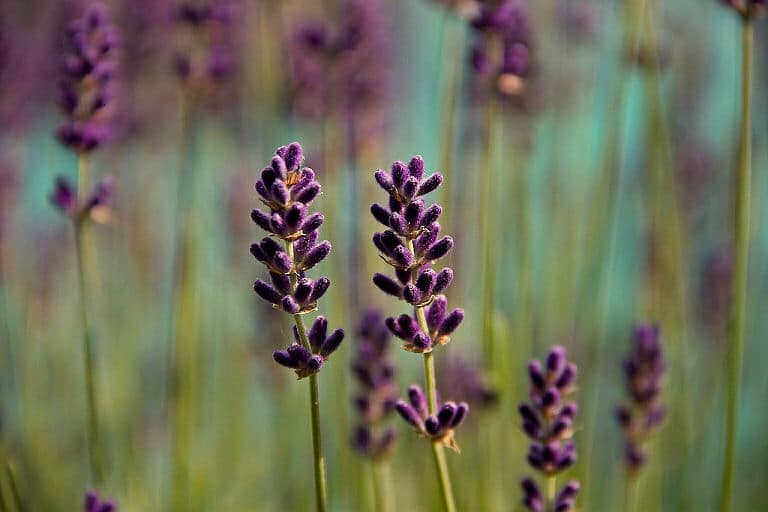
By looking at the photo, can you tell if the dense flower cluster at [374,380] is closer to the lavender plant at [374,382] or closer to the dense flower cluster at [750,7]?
the lavender plant at [374,382]

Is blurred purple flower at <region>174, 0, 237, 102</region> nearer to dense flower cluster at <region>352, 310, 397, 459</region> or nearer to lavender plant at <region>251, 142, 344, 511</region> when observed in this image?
dense flower cluster at <region>352, 310, 397, 459</region>

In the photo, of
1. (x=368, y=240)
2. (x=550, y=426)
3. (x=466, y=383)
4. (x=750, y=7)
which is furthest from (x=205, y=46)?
(x=550, y=426)

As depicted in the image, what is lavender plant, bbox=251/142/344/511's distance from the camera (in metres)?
0.93

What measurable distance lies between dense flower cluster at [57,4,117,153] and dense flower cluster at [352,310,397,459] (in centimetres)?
54

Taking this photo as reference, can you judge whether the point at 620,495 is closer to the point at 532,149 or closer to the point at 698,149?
the point at 532,149

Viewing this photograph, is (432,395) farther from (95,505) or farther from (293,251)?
(95,505)

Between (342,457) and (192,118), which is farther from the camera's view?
(342,457)

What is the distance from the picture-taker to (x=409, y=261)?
3.11 ft

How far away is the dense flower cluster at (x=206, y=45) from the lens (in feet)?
6.46

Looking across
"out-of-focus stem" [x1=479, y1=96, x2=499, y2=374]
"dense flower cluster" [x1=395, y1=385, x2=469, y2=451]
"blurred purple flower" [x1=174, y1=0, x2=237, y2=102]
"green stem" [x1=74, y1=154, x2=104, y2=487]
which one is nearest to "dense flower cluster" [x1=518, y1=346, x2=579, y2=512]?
"dense flower cluster" [x1=395, y1=385, x2=469, y2=451]

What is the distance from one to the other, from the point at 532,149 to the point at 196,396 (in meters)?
1.17

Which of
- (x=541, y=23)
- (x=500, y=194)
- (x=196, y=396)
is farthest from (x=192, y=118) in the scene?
(x=541, y=23)

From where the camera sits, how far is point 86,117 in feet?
4.88

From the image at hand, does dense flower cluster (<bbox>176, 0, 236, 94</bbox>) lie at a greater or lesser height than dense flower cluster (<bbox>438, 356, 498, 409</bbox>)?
greater
